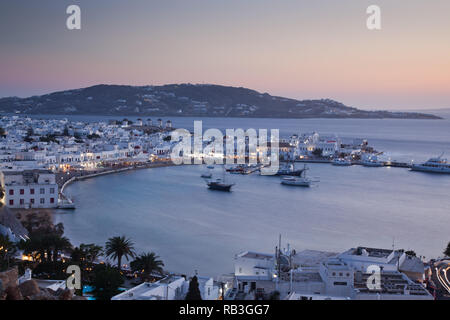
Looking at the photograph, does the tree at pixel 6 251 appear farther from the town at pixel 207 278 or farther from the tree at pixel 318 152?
the tree at pixel 318 152

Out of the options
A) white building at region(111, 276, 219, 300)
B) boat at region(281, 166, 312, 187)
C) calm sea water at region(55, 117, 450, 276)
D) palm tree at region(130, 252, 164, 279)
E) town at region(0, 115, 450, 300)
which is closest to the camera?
white building at region(111, 276, 219, 300)

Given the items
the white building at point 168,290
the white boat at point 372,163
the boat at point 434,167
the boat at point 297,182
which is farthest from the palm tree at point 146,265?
the white boat at point 372,163

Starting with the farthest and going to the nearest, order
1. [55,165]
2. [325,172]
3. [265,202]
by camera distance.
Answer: [325,172] → [55,165] → [265,202]

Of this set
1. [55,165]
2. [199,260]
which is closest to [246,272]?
[199,260]

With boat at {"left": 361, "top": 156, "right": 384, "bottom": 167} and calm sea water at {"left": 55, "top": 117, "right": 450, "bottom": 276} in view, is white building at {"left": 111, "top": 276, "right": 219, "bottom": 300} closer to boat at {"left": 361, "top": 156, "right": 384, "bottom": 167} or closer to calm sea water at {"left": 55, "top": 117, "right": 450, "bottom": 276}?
calm sea water at {"left": 55, "top": 117, "right": 450, "bottom": 276}

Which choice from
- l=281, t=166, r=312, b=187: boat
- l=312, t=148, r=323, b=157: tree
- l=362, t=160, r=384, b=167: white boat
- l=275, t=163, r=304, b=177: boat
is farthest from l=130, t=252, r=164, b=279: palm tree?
l=312, t=148, r=323, b=157: tree
